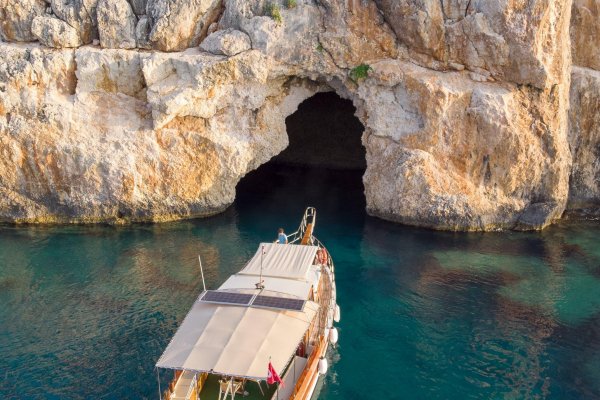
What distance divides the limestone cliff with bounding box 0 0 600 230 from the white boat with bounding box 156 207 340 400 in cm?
1336

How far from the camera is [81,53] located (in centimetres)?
2855

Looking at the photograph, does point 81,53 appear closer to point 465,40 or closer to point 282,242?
point 282,242

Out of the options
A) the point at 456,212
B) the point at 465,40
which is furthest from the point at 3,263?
the point at 465,40

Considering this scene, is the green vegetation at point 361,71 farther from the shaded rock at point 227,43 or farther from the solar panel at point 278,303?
the solar panel at point 278,303

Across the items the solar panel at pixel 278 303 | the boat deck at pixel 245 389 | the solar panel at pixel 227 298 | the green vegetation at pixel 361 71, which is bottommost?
the boat deck at pixel 245 389

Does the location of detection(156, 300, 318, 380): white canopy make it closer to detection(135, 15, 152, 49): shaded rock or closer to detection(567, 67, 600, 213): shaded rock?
detection(135, 15, 152, 49): shaded rock

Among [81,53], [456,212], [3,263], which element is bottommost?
[3,263]

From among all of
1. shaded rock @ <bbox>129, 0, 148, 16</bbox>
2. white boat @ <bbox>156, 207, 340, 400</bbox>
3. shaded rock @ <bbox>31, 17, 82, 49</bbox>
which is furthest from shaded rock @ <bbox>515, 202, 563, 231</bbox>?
shaded rock @ <bbox>31, 17, 82, 49</bbox>

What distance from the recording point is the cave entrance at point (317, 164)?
119 ft

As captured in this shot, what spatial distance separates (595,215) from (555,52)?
10.5 meters

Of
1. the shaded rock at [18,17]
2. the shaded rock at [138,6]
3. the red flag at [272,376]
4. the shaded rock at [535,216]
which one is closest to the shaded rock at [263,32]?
the shaded rock at [138,6]

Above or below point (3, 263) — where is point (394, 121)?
above

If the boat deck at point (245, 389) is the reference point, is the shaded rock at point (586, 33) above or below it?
above

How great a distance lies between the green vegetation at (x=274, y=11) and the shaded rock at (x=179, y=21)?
2.75 meters
